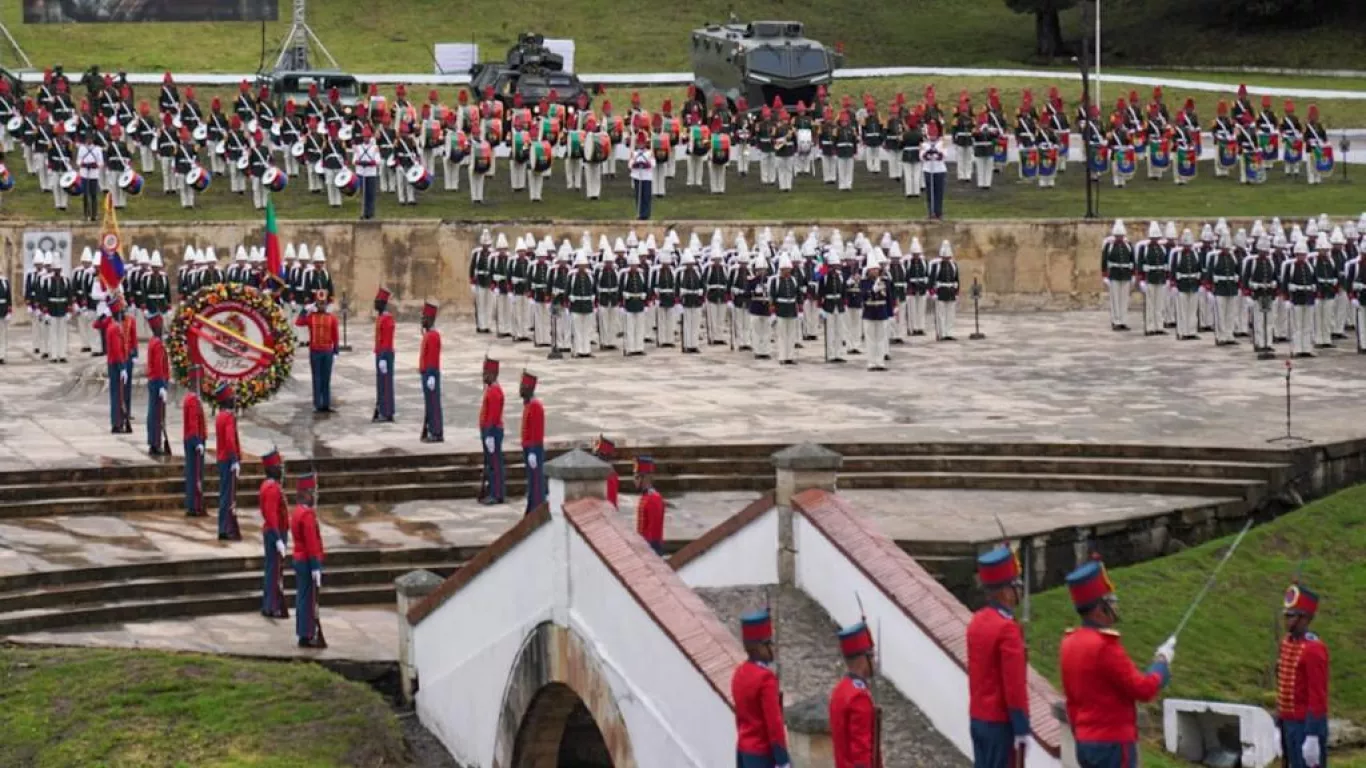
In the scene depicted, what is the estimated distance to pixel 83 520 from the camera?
2403cm

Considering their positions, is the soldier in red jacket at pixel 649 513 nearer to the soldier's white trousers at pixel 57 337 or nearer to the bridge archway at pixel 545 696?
the bridge archway at pixel 545 696

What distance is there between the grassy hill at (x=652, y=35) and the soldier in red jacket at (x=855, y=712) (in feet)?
150

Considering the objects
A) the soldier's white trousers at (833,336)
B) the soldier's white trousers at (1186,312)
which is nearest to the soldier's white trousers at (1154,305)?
the soldier's white trousers at (1186,312)

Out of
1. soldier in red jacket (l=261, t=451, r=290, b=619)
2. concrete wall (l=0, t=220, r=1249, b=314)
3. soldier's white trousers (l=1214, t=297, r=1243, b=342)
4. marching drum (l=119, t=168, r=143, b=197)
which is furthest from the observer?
marching drum (l=119, t=168, r=143, b=197)

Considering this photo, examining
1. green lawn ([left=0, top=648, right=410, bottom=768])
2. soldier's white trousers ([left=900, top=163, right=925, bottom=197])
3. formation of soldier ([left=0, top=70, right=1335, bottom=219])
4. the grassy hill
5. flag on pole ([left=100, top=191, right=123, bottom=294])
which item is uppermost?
the grassy hill

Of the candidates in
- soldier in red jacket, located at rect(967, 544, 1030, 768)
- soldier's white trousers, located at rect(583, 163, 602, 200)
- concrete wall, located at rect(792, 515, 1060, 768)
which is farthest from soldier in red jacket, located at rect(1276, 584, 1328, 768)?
soldier's white trousers, located at rect(583, 163, 602, 200)

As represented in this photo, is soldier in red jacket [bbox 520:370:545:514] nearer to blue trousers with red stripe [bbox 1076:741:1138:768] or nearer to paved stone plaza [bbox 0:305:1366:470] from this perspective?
paved stone plaza [bbox 0:305:1366:470]

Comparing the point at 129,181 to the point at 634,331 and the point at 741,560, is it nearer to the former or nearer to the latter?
the point at 634,331

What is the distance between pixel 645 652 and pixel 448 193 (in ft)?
90.6

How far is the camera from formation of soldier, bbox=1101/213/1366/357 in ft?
107

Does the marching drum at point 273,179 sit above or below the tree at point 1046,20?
below

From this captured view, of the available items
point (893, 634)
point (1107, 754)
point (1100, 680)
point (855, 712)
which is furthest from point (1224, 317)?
point (1100, 680)

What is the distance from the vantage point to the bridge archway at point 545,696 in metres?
16.4

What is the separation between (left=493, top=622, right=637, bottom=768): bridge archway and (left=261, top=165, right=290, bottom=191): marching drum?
23.3m
